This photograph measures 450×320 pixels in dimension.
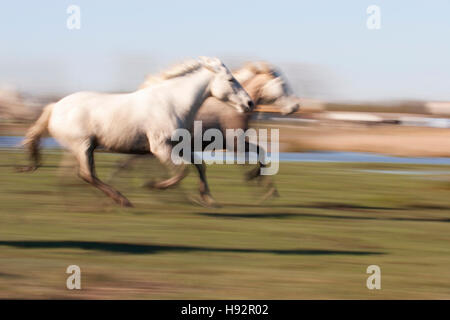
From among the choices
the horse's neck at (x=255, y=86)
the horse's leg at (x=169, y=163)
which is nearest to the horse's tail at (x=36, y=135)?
the horse's leg at (x=169, y=163)

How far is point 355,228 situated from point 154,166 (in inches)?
106

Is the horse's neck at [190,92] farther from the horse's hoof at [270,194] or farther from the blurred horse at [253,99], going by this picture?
the horse's hoof at [270,194]

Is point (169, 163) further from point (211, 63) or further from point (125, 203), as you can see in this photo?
point (211, 63)

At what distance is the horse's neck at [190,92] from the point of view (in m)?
10.9

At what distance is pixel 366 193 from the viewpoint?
14.2 meters

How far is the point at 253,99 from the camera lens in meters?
12.8

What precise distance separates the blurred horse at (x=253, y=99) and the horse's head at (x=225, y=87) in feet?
2.44

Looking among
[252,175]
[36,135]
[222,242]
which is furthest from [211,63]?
[222,242]

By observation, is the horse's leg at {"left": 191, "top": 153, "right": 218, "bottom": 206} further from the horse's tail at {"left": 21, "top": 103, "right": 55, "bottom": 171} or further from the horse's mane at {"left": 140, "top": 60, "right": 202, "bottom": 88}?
the horse's tail at {"left": 21, "top": 103, "right": 55, "bottom": 171}

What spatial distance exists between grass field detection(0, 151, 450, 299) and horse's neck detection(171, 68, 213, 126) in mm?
984

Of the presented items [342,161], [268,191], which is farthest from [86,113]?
[342,161]

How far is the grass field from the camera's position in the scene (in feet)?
22.2

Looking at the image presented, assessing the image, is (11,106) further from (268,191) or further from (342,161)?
(342,161)

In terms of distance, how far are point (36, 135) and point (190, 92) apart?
74.3 inches
